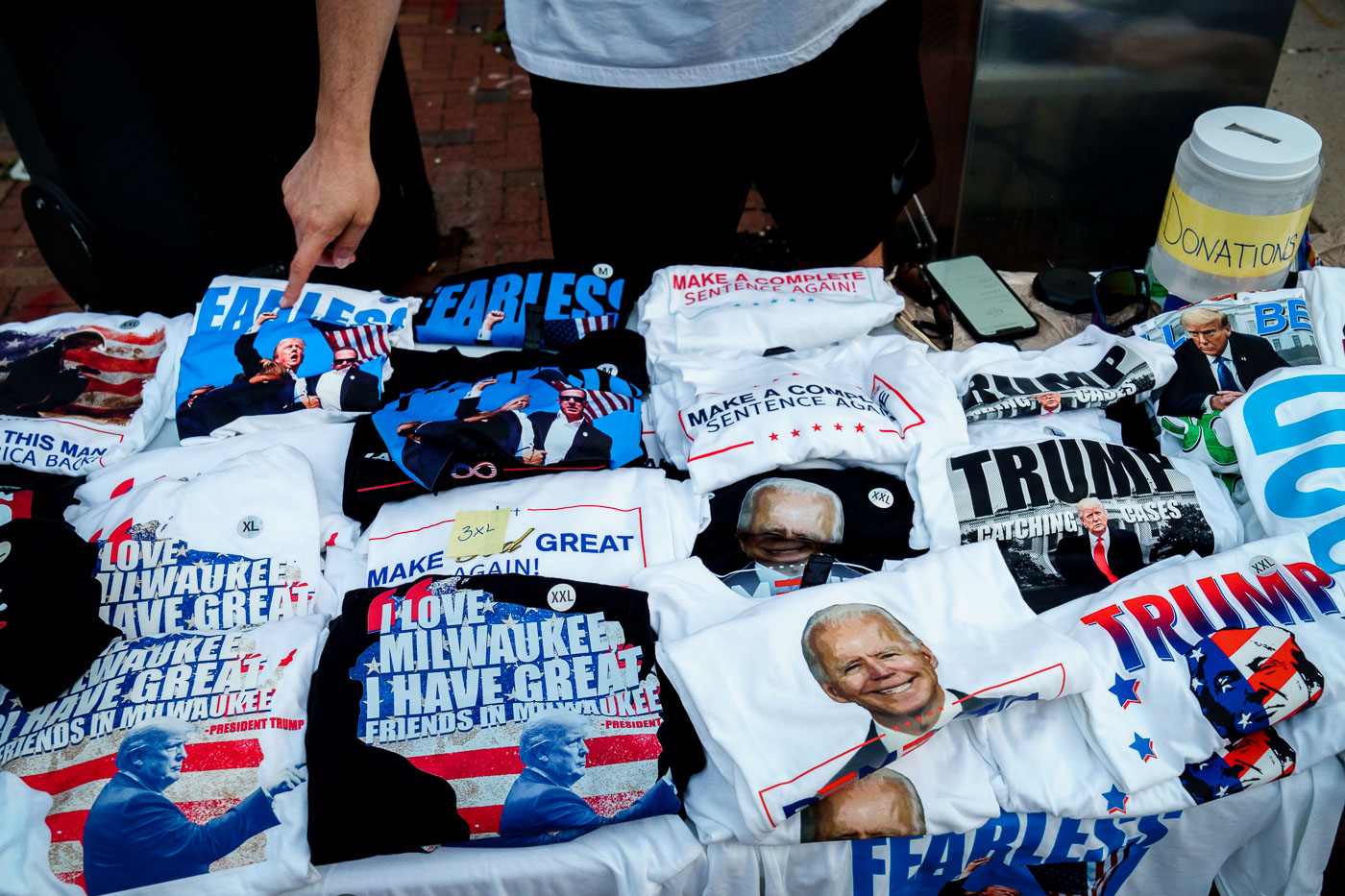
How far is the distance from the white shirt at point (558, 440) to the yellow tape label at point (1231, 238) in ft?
4.05

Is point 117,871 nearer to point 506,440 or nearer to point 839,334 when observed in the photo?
point 506,440

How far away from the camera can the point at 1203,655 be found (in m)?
1.24

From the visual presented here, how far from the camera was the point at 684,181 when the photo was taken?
187 centimetres

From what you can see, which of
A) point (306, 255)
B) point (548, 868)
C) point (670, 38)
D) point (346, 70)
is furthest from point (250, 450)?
point (670, 38)

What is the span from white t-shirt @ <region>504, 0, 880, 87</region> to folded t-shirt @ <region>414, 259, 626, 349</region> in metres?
0.40

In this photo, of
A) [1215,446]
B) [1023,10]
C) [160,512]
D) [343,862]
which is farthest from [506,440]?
[1023,10]

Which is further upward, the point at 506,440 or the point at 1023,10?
the point at 1023,10

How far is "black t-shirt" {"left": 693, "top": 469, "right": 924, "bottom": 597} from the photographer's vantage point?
1425 millimetres

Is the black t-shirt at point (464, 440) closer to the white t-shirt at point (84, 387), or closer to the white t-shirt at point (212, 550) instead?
the white t-shirt at point (212, 550)

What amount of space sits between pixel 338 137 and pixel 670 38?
0.60 metres

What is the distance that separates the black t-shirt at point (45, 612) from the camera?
1.22 m

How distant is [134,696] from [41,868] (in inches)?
8.4

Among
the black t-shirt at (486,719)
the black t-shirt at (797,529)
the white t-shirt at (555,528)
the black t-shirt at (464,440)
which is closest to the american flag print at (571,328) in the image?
the black t-shirt at (464,440)

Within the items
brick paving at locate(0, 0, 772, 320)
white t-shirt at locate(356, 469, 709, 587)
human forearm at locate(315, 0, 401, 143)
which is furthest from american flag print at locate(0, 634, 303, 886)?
brick paving at locate(0, 0, 772, 320)
